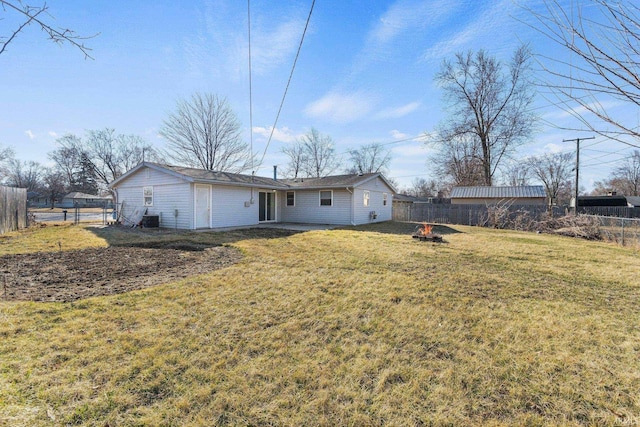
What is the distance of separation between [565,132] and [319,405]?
237cm

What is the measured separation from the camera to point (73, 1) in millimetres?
2693

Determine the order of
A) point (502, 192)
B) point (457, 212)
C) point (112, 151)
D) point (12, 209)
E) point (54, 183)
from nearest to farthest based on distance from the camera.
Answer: point (12, 209), point (457, 212), point (502, 192), point (112, 151), point (54, 183)

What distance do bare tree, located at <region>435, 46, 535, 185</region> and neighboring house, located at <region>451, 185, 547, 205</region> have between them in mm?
3526

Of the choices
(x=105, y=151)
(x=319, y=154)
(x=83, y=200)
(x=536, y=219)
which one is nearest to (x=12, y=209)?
(x=536, y=219)

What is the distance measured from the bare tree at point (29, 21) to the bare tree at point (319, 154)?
3581 centimetres

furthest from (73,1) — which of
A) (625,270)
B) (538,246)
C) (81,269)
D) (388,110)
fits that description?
(388,110)

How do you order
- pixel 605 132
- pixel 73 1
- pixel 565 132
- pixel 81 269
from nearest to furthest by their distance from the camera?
pixel 605 132
pixel 565 132
pixel 73 1
pixel 81 269

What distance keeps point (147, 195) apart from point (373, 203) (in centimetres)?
1235

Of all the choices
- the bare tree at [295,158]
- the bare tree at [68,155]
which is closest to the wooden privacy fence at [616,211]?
the bare tree at [295,158]

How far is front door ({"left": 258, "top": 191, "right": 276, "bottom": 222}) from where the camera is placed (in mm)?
15586

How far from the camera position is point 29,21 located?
6.63ft

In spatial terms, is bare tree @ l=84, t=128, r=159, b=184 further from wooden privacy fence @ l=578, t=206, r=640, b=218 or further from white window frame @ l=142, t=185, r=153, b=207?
wooden privacy fence @ l=578, t=206, r=640, b=218

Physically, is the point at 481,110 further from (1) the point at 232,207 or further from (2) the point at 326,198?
(1) the point at 232,207

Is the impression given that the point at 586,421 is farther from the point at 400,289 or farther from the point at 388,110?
the point at 388,110
